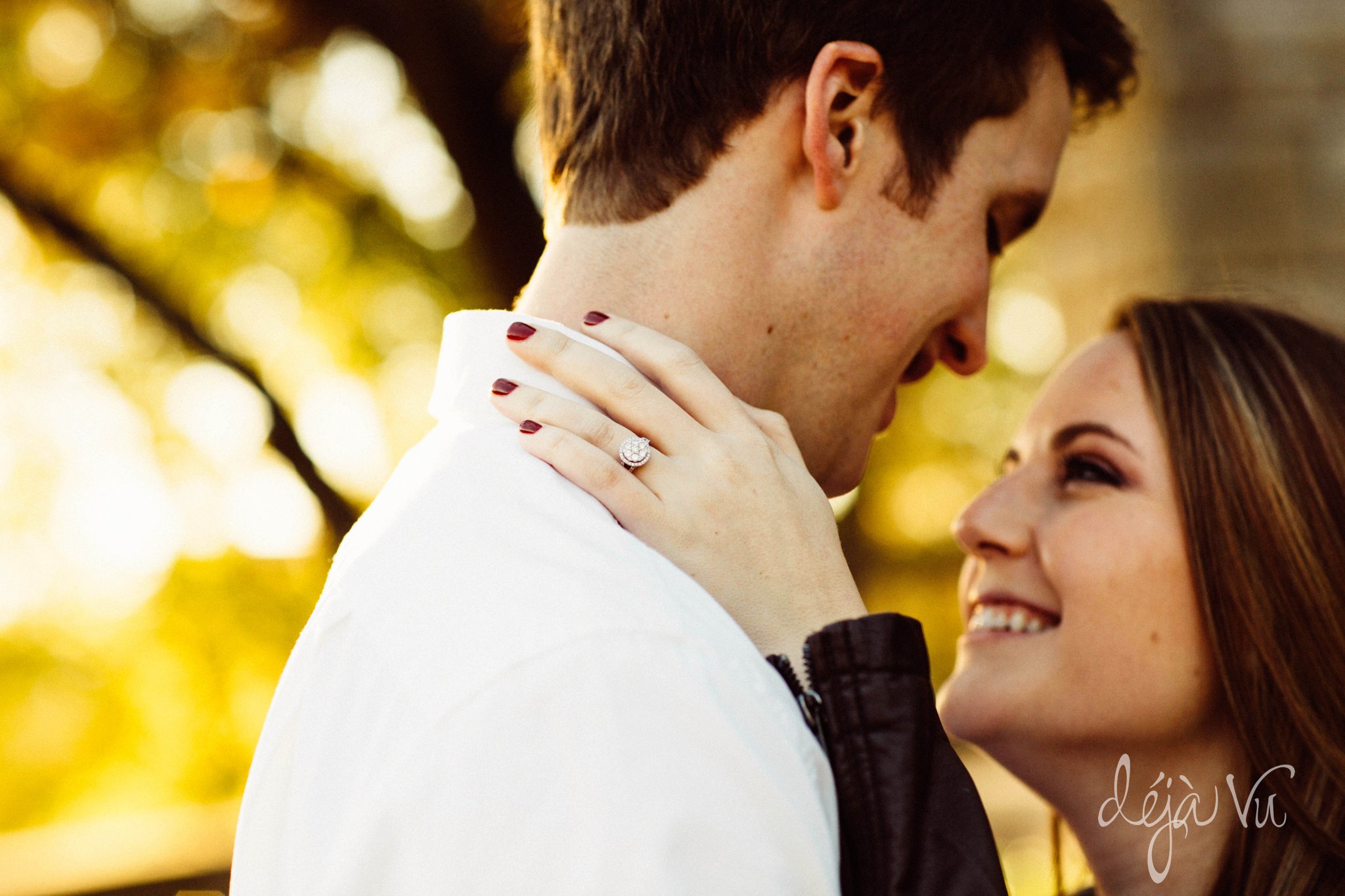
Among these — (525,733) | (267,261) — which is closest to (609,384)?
(525,733)

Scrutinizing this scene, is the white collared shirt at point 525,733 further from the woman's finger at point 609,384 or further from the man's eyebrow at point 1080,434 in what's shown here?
the man's eyebrow at point 1080,434

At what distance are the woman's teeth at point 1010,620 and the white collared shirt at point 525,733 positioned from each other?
1325 millimetres

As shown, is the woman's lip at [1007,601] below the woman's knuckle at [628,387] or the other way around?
the other way around

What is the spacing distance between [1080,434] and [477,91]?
244 centimetres

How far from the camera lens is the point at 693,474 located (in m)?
1.47

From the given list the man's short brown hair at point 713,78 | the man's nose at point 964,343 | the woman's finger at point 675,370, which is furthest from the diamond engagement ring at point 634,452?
the man's nose at point 964,343

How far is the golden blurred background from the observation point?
10.4 ft

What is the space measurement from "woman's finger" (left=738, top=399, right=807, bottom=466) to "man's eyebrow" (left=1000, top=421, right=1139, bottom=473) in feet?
3.58

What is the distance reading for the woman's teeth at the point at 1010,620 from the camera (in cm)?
245

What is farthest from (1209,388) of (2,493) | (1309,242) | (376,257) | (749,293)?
(2,493)

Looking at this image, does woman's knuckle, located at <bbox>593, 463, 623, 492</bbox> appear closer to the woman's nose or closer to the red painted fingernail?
the red painted fingernail

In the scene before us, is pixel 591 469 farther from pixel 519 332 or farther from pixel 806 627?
pixel 806 627

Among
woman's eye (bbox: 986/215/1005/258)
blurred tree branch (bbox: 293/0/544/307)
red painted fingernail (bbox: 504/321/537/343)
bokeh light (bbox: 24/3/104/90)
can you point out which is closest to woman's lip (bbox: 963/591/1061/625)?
woman's eye (bbox: 986/215/1005/258)

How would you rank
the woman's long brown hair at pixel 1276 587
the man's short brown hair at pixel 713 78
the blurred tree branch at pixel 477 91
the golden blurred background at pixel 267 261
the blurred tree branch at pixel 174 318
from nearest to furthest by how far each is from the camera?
1. the man's short brown hair at pixel 713 78
2. the woman's long brown hair at pixel 1276 587
3. the golden blurred background at pixel 267 261
4. the blurred tree branch at pixel 477 91
5. the blurred tree branch at pixel 174 318
